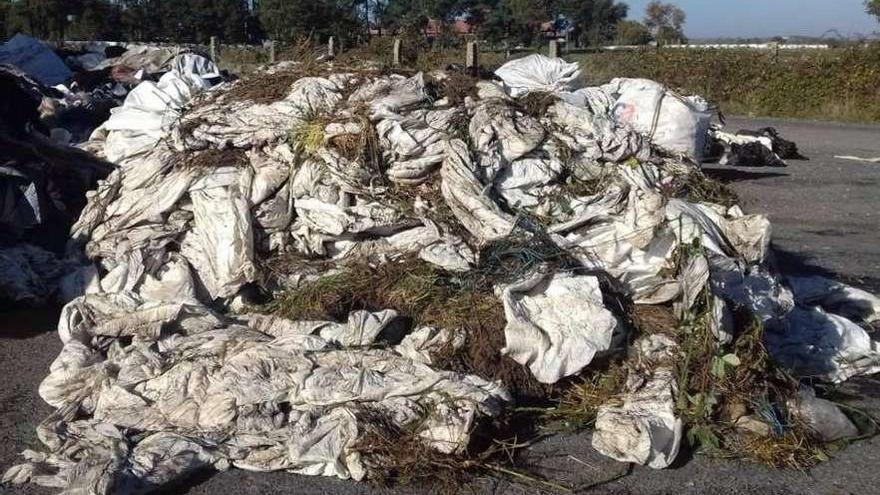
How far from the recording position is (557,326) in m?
4.47

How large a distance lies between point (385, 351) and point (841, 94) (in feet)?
72.1

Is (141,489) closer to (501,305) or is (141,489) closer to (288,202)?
(501,305)

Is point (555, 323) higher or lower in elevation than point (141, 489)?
higher

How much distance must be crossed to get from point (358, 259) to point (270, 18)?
33661 millimetres

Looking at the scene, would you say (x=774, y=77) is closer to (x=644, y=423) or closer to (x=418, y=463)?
(x=644, y=423)

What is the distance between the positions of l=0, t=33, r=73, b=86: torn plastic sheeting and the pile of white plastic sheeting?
524cm

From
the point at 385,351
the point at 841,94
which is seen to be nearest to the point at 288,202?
the point at 385,351

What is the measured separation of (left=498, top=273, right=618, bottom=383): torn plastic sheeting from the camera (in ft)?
14.4

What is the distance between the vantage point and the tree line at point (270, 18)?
35.2m

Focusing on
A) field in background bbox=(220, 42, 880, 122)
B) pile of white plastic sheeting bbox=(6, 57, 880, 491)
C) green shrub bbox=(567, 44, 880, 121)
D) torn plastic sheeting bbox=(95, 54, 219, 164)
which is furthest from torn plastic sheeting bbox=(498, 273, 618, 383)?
green shrub bbox=(567, 44, 880, 121)

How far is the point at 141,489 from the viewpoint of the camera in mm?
3602

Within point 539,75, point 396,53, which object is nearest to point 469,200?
point 539,75

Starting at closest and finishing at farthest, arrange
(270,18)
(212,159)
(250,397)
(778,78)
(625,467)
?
(625,467)
(250,397)
(212,159)
(778,78)
(270,18)

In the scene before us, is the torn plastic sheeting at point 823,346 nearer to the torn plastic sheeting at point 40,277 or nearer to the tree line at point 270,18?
the torn plastic sheeting at point 40,277
